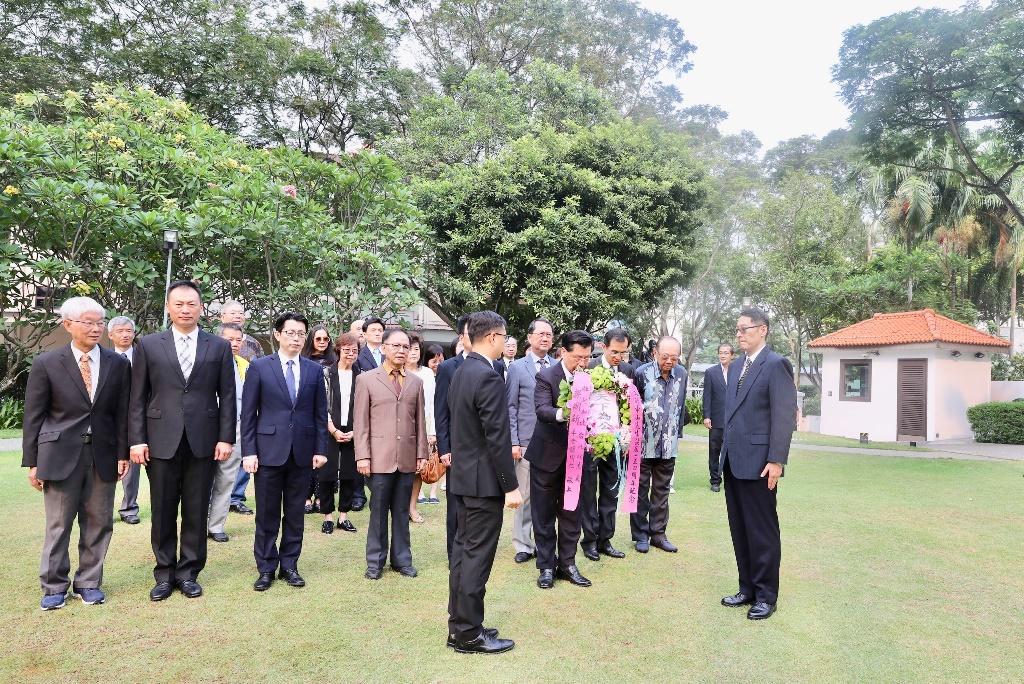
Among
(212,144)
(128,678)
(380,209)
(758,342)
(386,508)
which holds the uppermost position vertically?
(212,144)

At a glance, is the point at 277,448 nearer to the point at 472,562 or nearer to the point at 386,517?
the point at 386,517

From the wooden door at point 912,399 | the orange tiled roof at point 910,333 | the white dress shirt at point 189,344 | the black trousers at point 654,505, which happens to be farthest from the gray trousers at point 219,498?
the wooden door at point 912,399

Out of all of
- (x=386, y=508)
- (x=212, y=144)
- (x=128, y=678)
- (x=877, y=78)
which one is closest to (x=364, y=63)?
(x=212, y=144)

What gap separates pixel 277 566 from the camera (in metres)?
5.05

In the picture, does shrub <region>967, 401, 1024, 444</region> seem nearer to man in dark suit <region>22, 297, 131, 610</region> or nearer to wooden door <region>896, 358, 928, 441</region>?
wooden door <region>896, 358, 928, 441</region>

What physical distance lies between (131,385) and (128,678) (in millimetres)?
1827

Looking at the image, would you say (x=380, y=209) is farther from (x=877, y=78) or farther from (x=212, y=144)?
(x=877, y=78)

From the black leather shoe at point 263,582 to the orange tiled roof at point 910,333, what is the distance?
18.1 m

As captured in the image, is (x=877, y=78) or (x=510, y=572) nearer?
(x=510, y=572)

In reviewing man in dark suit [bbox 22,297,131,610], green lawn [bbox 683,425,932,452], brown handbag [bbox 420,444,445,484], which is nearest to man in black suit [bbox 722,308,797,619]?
brown handbag [bbox 420,444,445,484]

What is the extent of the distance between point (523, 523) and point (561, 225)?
39.7ft

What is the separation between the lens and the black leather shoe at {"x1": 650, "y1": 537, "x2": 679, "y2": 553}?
612 centimetres

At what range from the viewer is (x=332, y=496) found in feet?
22.3

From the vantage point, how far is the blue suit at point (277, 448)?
487 cm
